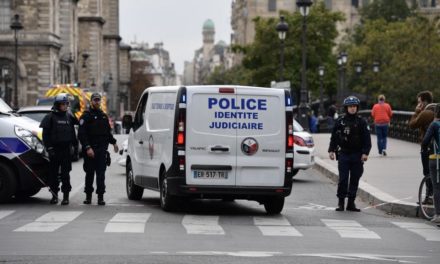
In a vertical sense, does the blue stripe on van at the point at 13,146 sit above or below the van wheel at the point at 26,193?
above

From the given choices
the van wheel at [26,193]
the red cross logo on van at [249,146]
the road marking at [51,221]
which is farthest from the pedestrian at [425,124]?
the van wheel at [26,193]

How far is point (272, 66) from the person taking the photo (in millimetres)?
107812

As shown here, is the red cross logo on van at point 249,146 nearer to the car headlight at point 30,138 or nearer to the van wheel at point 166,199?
the van wheel at point 166,199

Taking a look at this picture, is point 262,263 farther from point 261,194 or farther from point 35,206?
point 35,206

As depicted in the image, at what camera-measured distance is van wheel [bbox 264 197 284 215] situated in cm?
1884

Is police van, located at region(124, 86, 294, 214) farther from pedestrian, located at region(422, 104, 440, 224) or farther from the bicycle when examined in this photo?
pedestrian, located at region(422, 104, 440, 224)

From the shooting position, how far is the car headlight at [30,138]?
19750 millimetres

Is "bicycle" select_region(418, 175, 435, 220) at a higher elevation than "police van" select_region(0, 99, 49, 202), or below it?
below

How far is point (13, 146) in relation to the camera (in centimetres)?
1961

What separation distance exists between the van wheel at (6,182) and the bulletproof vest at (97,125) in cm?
146

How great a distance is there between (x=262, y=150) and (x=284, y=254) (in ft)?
18.2

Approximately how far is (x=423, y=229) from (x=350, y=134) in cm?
Result: 311

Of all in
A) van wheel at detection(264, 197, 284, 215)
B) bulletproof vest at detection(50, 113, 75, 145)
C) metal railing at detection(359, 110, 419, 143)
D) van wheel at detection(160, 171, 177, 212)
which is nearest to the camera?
van wheel at detection(160, 171, 177, 212)

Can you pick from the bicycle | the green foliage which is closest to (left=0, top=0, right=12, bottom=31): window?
the green foliage
